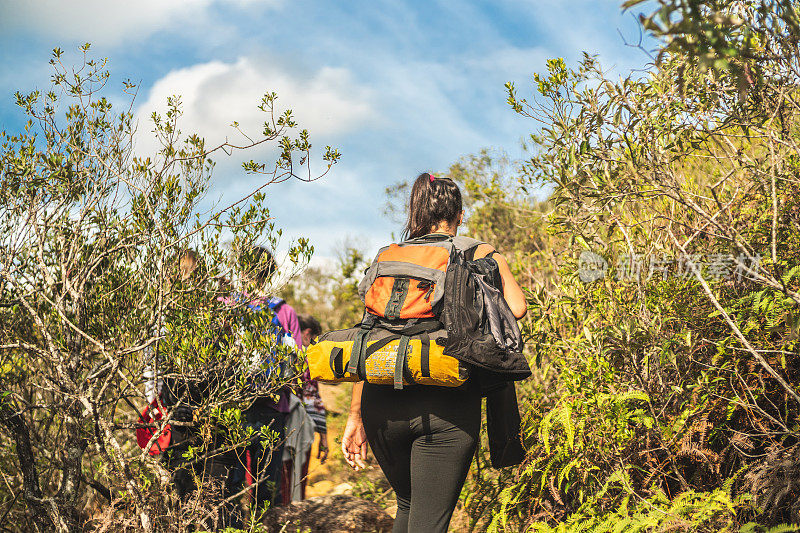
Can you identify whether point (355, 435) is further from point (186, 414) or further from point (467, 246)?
point (186, 414)

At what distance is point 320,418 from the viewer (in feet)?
21.7

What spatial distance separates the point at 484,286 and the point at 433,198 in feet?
1.87

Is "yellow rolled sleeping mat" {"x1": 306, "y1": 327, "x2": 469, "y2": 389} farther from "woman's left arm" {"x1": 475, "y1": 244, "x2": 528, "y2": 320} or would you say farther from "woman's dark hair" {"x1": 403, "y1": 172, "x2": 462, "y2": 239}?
"woman's dark hair" {"x1": 403, "y1": 172, "x2": 462, "y2": 239}

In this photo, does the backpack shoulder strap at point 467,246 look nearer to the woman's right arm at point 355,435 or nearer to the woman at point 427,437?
the woman at point 427,437

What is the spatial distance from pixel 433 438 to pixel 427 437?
27 mm

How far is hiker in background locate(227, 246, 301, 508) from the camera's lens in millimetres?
4000

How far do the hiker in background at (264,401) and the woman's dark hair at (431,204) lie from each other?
4.17 feet

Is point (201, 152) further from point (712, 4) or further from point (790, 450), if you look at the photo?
point (790, 450)

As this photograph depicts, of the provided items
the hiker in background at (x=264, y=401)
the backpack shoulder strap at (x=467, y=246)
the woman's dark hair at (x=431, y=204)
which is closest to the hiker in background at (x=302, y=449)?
the hiker in background at (x=264, y=401)

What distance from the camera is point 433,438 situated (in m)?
2.80

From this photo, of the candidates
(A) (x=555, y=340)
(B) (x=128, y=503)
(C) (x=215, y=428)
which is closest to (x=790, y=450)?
(A) (x=555, y=340)

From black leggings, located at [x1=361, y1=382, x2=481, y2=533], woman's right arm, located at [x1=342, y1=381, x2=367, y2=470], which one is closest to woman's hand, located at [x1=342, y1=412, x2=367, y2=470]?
woman's right arm, located at [x1=342, y1=381, x2=367, y2=470]

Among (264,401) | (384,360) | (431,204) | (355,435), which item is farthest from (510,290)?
(264,401)

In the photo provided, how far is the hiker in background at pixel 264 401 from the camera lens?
4000 mm
